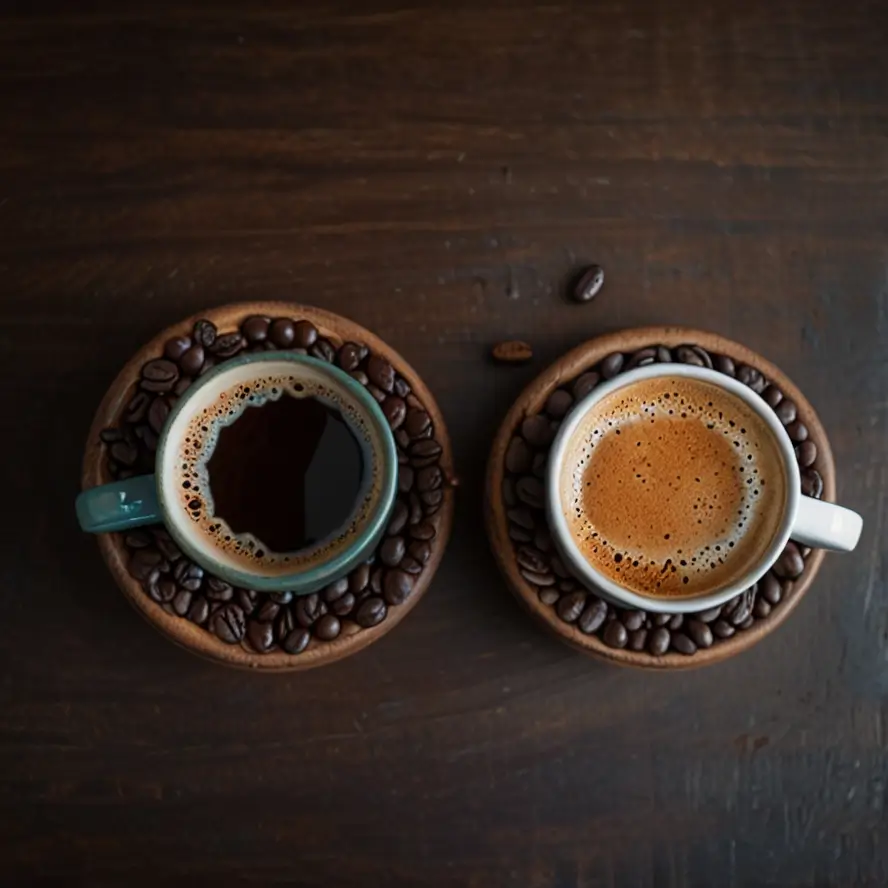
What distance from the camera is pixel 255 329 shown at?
30.6 inches

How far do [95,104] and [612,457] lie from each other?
1.81 feet

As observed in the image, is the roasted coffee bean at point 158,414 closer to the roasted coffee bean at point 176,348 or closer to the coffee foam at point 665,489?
the roasted coffee bean at point 176,348

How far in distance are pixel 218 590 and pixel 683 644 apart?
1.21ft

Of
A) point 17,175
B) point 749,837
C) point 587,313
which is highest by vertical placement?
point 17,175

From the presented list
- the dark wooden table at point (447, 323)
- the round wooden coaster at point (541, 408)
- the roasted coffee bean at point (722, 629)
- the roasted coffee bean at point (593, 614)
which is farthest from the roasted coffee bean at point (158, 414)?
the roasted coffee bean at point (722, 629)

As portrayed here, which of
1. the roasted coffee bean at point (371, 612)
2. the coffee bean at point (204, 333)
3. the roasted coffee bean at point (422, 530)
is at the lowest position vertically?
the roasted coffee bean at point (371, 612)

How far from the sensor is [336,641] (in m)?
0.77

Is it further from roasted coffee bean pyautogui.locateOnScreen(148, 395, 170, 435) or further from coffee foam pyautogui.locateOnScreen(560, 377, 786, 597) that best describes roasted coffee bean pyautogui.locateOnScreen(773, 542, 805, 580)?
roasted coffee bean pyautogui.locateOnScreen(148, 395, 170, 435)

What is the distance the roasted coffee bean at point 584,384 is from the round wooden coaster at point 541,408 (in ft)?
0.04

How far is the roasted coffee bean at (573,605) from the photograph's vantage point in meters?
0.77

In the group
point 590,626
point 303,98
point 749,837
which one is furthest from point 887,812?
point 303,98

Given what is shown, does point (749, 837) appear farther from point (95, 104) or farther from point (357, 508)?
point (95, 104)

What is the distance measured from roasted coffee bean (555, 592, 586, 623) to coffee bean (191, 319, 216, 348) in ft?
1.13

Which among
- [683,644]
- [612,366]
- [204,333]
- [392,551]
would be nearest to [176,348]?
[204,333]
